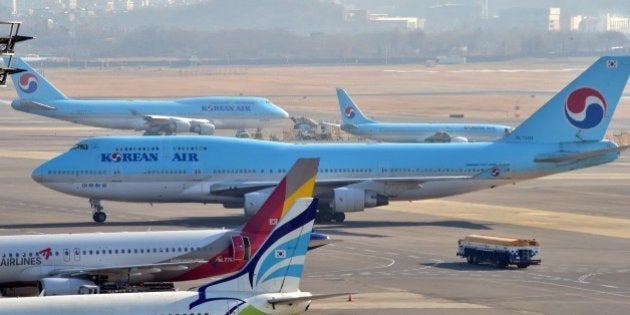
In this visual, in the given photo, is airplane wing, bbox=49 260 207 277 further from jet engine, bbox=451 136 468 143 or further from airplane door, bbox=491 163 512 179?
jet engine, bbox=451 136 468 143

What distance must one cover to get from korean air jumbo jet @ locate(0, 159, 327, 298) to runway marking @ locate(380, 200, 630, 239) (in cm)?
2763

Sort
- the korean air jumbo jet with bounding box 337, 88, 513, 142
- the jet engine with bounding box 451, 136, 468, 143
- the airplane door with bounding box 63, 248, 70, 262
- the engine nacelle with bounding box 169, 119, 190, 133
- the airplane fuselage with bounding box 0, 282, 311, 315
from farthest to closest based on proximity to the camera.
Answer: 1. the engine nacelle with bounding box 169, 119, 190, 133
2. the korean air jumbo jet with bounding box 337, 88, 513, 142
3. the jet engine with bounding box 451, 136, 468, 143
4. the airplane door with bounding box 63, 248, 70, 262
5. the airplane fuselage with bounding box 0, 282, 311, 315

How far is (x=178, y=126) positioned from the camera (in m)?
133

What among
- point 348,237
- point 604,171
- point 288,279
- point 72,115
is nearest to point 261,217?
point 288,279

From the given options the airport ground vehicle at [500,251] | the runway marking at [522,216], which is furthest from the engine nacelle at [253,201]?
the airport ground vehicle at [500,251]

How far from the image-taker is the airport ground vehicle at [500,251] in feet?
184

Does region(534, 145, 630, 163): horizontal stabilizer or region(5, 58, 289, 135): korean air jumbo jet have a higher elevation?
region(534, 145, 630, 163): horizontal stabilizer

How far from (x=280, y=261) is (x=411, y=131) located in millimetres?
88885

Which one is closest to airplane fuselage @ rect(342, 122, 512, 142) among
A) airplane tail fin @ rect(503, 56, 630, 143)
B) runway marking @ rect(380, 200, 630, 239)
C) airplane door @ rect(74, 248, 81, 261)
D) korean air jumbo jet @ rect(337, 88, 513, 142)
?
korean air jumbo jet @ rect(337, 88, 513, 142)

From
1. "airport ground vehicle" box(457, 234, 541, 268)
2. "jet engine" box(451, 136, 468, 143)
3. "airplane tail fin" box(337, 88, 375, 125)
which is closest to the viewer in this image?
"airport ground vehicle" box(457, 234, 541, 268)

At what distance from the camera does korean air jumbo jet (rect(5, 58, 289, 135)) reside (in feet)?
438

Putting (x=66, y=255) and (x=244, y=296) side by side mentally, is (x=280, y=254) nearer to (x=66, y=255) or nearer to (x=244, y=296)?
(x=244, y=296)

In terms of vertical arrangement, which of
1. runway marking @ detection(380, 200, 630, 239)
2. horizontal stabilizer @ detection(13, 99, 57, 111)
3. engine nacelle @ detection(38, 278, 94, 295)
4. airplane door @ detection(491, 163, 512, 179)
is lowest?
runway marking @ detection(380, 200, 630, 239)

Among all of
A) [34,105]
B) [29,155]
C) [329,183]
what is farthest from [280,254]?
[34,105]
